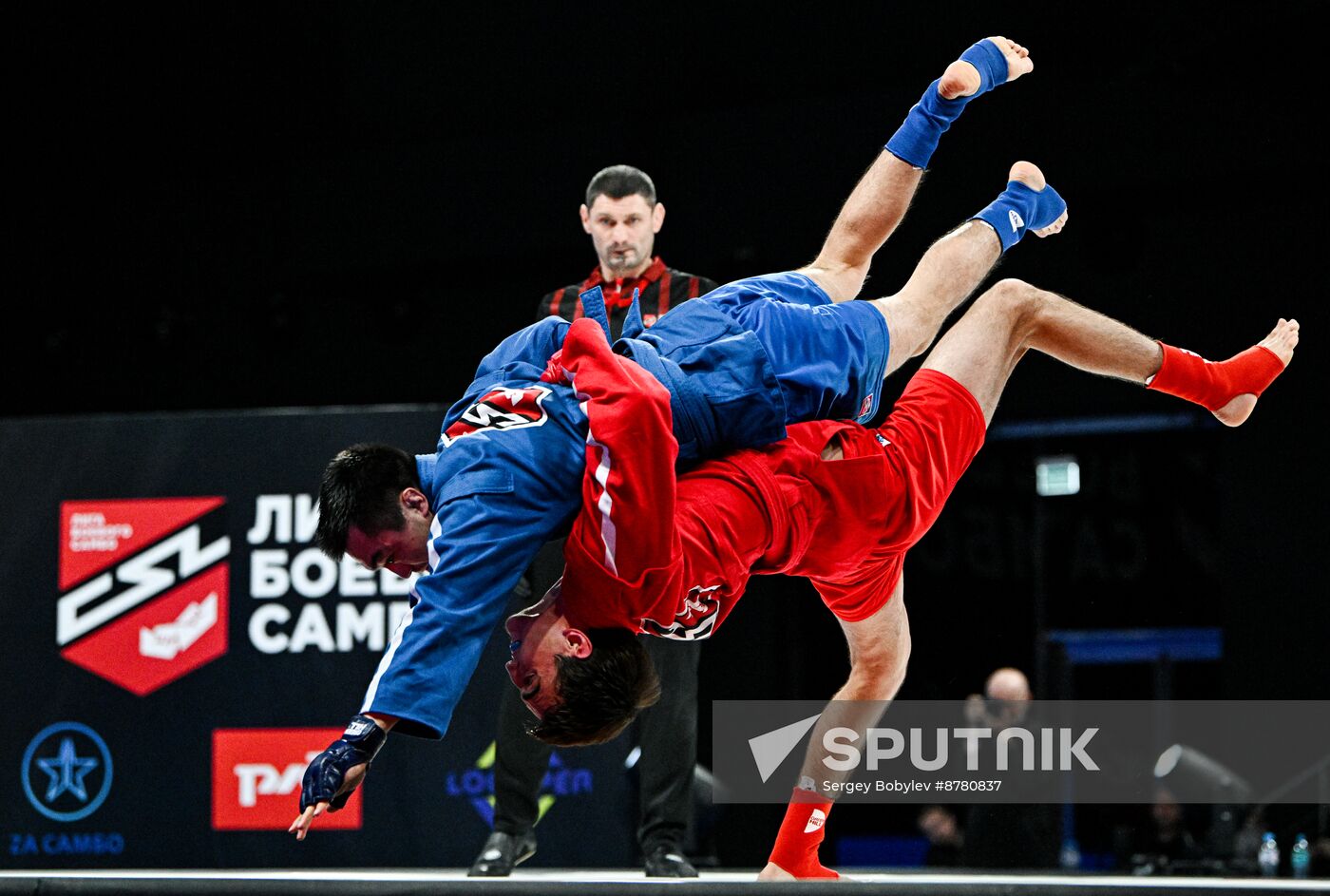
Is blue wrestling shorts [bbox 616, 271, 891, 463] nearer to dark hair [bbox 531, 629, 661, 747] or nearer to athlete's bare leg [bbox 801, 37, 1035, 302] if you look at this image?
athlete's bare leg [bbox 801, 37, 1035, 302]

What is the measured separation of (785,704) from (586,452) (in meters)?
3.52

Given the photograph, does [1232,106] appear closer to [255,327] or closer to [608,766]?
[608,766]

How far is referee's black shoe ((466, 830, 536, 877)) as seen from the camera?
11.0 ft

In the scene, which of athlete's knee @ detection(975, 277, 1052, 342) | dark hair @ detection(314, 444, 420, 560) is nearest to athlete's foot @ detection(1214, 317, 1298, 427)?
athlete's knee @ detection(975, 277, 1052, 342)

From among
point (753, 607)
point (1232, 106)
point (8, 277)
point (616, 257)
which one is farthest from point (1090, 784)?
point (8, 277)

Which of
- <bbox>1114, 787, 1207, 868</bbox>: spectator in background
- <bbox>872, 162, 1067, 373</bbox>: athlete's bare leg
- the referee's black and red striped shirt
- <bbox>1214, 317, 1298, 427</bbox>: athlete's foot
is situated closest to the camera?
<bbox>872, 162, 1067, 373</bbox>: athlete's bare leg

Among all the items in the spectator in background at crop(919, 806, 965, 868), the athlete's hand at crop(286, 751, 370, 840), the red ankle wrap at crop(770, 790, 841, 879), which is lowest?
the spectator in background at crop(919, 806, 965, 868)

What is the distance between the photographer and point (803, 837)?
10.3ft

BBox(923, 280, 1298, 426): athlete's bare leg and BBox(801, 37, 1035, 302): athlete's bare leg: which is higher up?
BBox(801, 37, 1035, 302): athlete's bare leg

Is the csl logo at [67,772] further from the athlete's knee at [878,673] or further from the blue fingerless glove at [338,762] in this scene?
the athlete's knee at [878,673]

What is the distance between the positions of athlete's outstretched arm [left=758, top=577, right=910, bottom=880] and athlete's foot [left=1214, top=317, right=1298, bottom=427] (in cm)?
83

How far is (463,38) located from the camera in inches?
284

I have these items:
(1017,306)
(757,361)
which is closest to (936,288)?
(1017,306)

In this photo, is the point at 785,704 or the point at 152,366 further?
the point at 152,366
